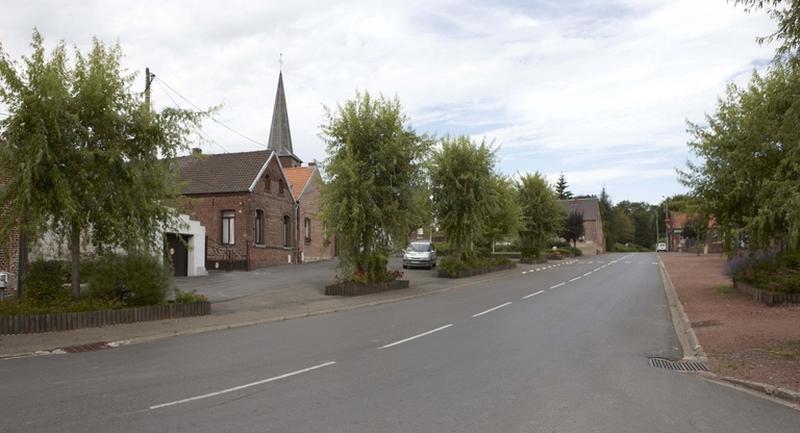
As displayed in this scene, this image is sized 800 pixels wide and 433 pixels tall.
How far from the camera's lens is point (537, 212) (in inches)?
1939

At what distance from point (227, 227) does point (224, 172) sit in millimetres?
3714

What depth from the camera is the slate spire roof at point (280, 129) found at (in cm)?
5859

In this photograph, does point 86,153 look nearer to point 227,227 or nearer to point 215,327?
point 215,327

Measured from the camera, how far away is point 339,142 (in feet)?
73.5

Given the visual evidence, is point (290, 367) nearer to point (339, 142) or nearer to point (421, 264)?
point (339, 142)

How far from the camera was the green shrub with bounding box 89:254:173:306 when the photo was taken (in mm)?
14047

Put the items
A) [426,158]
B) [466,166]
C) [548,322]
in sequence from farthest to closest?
[466,166] → [426,158] → [548,322]

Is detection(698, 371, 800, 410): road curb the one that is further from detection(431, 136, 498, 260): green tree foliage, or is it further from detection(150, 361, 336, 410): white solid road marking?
detection(431, 136, 498, 260): green tree foliage

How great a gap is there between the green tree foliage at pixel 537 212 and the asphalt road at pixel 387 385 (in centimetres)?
3668

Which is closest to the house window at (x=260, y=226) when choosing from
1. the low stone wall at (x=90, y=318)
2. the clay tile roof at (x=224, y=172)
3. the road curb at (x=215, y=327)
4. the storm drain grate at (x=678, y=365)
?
the clay tile roof at (x=224, y=172)

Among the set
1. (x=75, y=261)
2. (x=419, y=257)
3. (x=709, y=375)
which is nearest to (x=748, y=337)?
(x=709, y=375)

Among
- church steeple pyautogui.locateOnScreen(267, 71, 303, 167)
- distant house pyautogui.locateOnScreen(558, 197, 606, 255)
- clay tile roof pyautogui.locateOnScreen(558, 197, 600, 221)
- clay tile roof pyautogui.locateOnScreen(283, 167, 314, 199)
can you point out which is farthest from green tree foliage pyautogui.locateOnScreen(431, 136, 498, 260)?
clay tile roof pyautogui.locateOnScreen(558, 197, 600, 221)

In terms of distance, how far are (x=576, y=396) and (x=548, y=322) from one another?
653 cm

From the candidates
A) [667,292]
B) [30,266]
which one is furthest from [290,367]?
[667,292]
